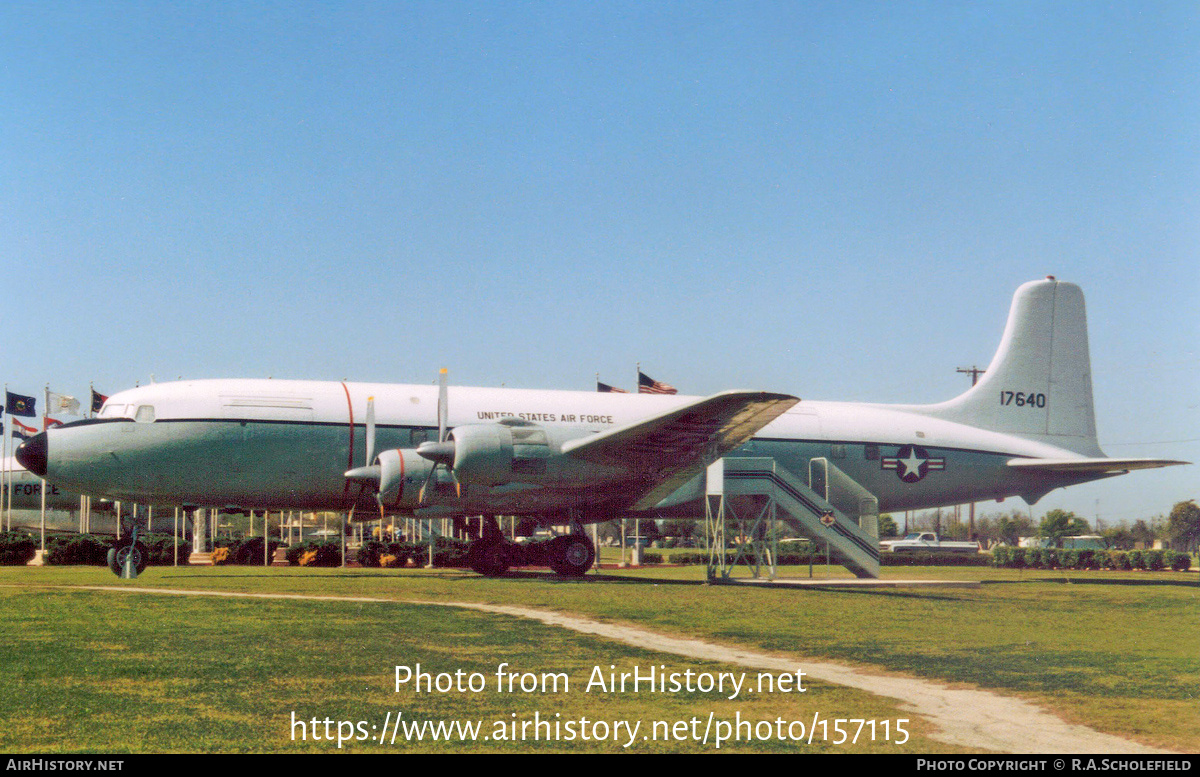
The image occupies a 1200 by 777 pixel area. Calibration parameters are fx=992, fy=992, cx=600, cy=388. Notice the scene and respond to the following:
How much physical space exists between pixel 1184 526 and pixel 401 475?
58.7 meters

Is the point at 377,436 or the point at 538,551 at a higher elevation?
the point at 377,436

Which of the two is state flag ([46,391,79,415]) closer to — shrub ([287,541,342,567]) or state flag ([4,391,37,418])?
state flag ([4,391,37,418])

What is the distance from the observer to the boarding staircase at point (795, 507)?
25.2 metres

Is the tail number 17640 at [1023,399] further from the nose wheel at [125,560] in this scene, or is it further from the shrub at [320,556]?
the nose wheel at [125,560]

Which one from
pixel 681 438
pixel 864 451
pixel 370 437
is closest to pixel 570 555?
pixel 681 438

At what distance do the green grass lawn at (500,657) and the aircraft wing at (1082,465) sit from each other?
→ 31.1 ft

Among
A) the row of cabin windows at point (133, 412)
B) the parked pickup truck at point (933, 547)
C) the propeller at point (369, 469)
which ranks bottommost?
the parked pickup truck at point (933, 547)

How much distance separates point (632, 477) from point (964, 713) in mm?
16072

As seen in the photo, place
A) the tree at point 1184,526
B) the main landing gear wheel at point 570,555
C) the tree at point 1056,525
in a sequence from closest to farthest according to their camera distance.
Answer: the main landing gear wheel at point 570,555
the tree at point 1056,525
the tree at point 1184,526

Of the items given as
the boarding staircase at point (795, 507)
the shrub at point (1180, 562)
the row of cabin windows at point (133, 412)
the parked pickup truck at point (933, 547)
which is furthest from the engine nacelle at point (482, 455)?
the parked pickup truck at point (933, 547)

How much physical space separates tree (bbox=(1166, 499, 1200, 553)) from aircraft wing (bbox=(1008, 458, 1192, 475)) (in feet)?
130

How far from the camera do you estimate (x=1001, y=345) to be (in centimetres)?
3244
